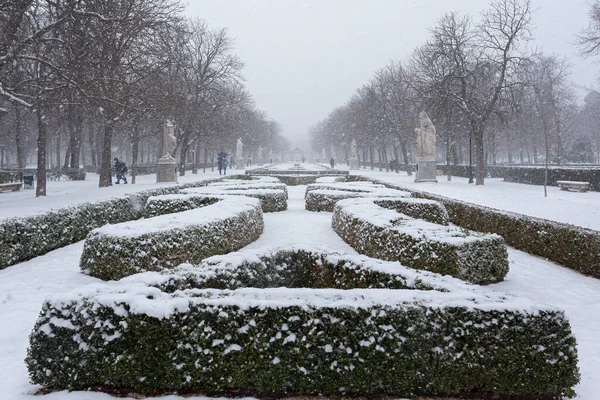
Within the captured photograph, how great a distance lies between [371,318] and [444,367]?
0.72 metres

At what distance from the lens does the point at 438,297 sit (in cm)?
324

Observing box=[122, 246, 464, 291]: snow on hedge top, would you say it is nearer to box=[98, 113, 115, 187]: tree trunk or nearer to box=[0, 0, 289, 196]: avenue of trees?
box=[0, 0, 289, 196]: avenue of trees

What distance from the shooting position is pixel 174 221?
708 cm

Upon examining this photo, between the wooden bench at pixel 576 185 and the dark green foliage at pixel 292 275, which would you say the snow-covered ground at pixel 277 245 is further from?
the wooden bench at pixel 576 185

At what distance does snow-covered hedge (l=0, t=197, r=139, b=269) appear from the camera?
6992mm

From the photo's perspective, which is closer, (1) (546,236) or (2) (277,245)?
(2) (277,245)

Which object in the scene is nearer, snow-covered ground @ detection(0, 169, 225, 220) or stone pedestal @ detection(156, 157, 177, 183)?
snow-covered ground @ detection(0, 169, 225, 220)

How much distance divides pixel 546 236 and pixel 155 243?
24.9ft

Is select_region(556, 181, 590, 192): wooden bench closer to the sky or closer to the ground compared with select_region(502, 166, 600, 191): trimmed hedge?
closer to the ground

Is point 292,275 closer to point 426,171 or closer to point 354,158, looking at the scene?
point 426,171

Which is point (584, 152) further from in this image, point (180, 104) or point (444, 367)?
point (444, 367)

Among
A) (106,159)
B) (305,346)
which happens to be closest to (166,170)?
(106,159)

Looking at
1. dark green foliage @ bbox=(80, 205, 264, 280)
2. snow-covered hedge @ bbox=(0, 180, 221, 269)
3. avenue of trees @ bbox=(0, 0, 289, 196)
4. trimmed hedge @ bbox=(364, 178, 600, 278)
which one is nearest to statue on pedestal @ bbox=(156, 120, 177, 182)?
avenue of trees @ bbox=(0, 0, 289, 196)

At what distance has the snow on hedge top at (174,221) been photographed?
6.36m
